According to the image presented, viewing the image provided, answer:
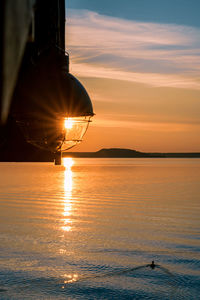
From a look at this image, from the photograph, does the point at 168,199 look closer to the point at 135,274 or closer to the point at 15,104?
the point at 135,274

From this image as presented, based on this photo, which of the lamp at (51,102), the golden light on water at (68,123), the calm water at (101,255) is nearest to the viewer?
the lamp at (51,102)

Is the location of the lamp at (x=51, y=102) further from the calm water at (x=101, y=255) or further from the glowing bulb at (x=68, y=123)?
the calm water at (x=101, y=255)

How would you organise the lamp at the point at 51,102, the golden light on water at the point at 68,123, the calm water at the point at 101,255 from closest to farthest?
the lamp at the point at 51,102
the golden light on water at the point at 68,123
the calm water at the point at 101,255

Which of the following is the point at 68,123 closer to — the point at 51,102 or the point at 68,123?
the point at 68,123

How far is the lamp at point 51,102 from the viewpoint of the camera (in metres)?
3.61

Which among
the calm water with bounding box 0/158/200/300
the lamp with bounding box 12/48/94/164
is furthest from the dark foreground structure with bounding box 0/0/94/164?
the calm water with bounding box 0/158/200/300

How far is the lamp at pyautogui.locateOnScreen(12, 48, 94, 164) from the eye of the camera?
142 inches

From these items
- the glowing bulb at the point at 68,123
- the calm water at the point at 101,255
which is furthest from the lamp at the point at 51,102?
the calm water at the point at 101,255

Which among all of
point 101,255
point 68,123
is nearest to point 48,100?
point 68,123

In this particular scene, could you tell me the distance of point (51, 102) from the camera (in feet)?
12.0

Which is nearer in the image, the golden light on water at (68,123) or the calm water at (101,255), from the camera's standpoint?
the golden light on water at (68,123)

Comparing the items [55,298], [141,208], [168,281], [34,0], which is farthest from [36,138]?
[141,208]

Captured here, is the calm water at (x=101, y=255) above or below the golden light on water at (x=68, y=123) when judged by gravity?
above

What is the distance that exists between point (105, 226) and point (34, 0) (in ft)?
150
